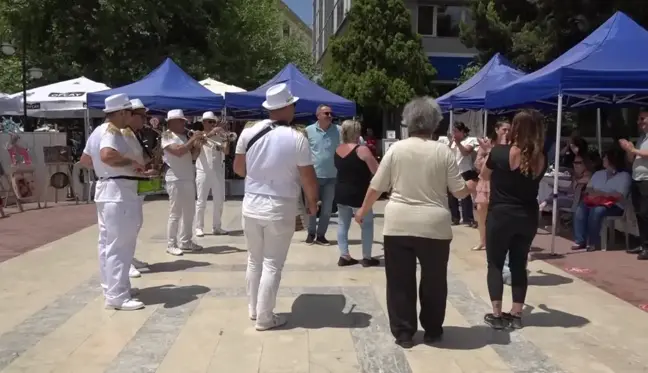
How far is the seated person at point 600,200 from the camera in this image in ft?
28.5

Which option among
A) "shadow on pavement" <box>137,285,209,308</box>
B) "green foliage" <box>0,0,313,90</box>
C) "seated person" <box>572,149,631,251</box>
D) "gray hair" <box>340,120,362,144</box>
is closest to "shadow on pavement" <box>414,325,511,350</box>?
"shadow on pavement" <box>137,285,209,308</box>

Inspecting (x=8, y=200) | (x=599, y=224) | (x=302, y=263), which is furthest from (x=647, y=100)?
(x=8, y=200)

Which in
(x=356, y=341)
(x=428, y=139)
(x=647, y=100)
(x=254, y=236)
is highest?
(x=647, y=100)

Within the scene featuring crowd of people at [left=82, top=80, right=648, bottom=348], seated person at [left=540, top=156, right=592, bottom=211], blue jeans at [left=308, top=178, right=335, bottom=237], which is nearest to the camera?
crowd of people at [left=82, top=80, right=648, bottom=348]

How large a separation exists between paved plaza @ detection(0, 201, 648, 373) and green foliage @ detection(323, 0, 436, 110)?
20.1 m

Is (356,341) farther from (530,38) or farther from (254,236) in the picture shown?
(530,38)

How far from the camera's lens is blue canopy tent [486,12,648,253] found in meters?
8.21

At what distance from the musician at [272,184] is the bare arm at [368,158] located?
86.3 inches

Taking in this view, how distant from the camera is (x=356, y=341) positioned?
201 inches

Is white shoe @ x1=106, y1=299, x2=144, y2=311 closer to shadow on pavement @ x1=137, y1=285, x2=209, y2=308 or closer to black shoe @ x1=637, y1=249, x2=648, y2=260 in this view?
shadow on pavement @ x1=137, y1=285, x2=209, y2=308

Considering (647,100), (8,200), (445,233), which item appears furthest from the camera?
(8,200)

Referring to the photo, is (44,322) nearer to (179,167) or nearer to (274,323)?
(274,323)

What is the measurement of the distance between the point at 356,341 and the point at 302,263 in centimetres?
313

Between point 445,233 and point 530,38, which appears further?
point 530,38
